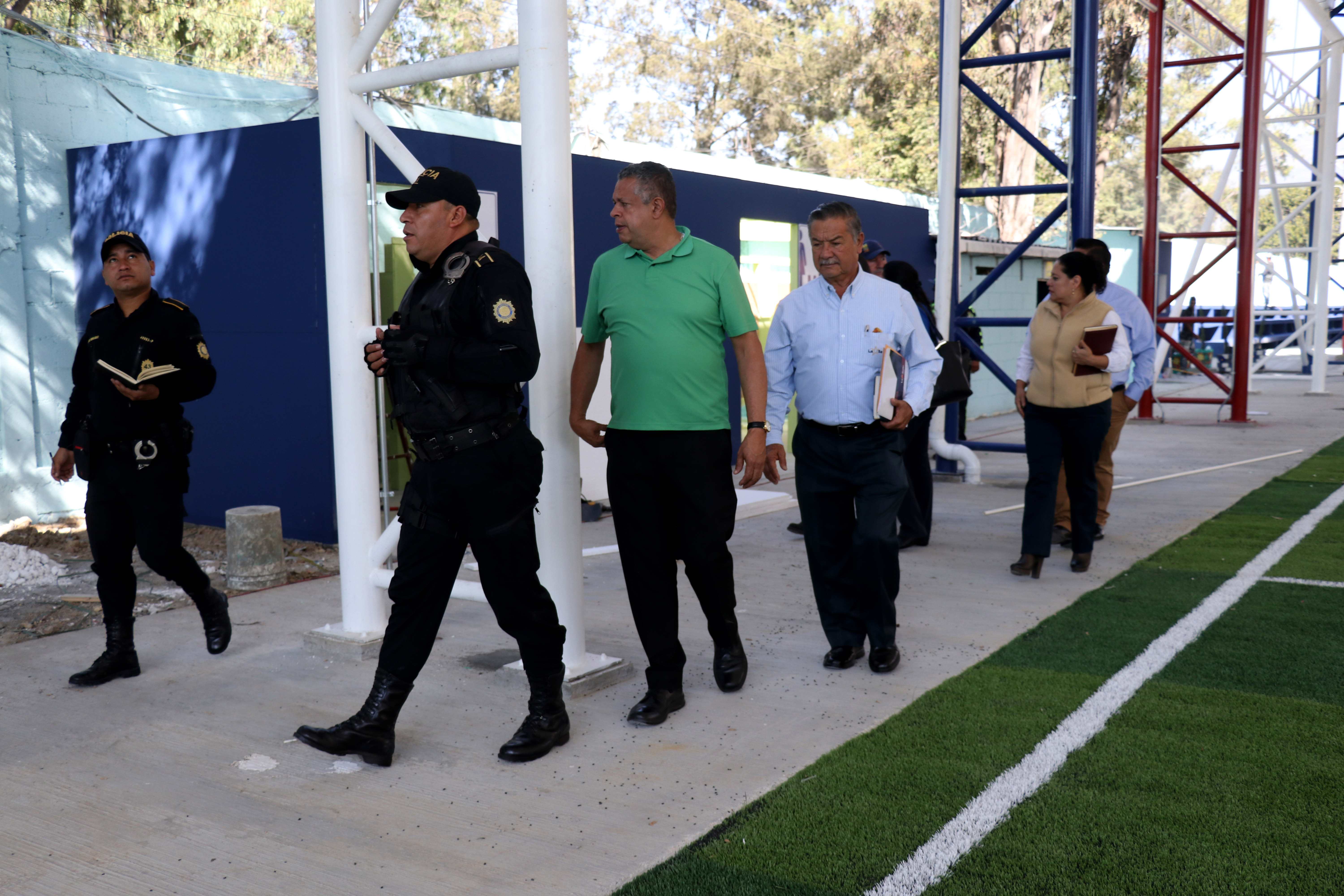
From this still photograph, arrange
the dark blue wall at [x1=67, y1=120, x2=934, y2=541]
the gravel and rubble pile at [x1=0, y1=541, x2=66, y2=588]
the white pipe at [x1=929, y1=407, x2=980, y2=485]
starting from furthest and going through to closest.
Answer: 1. the white pipe at [x1=929, y1=407, x2=980, y2=485]
2. the dark blue wall at [x1=67, y1=120, x2=934, y2=541]
3. the gravel and rubble pile at [x1=0, y1=541, x2=66, y2=588]

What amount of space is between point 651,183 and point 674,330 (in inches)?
20.7

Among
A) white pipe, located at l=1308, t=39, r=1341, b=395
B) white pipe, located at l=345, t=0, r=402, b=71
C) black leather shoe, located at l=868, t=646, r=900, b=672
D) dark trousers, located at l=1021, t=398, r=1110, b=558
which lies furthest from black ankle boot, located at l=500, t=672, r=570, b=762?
white pipe, located at l=1308, t=39, r=1341, b=395

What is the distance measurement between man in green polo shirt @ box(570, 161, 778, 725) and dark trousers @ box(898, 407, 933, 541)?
321 cm

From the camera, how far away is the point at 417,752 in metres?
4.13

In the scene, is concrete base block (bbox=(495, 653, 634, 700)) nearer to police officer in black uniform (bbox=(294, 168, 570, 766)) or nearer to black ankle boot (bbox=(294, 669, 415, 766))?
police officer in black uniform (bbox=(294, 168, 570, 766))

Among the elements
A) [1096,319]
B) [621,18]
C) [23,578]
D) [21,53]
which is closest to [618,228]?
[1096,319]

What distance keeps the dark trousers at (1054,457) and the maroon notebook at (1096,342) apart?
Answer: 0.60ft

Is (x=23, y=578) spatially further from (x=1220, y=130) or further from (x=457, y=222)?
(x=1220, y=130)

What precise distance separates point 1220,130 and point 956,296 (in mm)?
74957

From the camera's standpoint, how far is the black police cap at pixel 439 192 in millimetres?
3861

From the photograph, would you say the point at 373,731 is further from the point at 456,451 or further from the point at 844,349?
the point at 844,349

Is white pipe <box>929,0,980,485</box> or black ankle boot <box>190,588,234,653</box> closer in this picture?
black ankle boot <box>190,588,234,653</box>

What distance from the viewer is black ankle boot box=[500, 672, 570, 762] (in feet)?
13.2

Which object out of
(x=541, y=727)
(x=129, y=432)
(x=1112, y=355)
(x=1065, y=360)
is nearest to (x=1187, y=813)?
(x=541, y=727)
